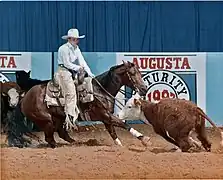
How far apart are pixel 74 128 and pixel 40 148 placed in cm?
41

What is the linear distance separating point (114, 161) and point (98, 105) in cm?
60

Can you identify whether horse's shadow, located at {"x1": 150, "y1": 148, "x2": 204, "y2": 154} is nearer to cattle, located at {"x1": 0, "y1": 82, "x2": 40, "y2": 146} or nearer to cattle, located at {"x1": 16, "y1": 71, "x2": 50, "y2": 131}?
cattle, located at {"x1": 0, "y1": 82, "x2": 40, "y2": 146}

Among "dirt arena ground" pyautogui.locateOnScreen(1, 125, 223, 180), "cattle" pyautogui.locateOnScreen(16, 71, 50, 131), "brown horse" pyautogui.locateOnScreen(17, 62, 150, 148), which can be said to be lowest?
"dirt arena ground" pyautogui.locateOnScreen(1, 125, 223, 180)

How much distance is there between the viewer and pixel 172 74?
12898 millimetres

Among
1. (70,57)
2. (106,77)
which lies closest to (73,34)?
(70,57)

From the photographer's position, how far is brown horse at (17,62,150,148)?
12.8 m

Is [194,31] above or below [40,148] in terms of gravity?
above

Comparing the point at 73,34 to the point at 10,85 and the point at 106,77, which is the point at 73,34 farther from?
the point at 10,85

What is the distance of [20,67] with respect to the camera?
12836 mm

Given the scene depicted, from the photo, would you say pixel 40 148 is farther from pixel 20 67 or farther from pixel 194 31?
pixel 194 31

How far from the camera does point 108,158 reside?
12766mm

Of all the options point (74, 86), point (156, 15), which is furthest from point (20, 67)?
point (156, 15)

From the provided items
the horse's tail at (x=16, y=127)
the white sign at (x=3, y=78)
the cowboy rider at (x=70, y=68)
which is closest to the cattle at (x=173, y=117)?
the cowboy rider at (x=70, y=68)

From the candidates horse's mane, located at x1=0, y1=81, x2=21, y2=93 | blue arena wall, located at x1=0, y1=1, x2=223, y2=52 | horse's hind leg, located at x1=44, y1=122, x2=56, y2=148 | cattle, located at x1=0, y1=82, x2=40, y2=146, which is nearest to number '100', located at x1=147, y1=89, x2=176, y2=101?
blue arena wall, located at x1=0, y1=1, x2=223, y2=52
